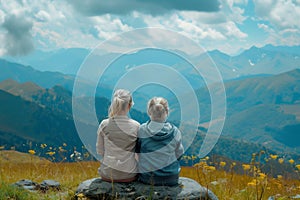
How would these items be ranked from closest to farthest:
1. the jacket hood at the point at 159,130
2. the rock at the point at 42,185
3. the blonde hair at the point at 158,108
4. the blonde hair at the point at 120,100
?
1. the blonde hair at the point at 120,100
2. the blonde hair at the point at 158,108
3. the jacket hood at the point at 159,130
4. the rock at the point at 42,185

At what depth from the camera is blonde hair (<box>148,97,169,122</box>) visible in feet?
20.1

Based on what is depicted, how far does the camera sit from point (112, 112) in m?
6.32

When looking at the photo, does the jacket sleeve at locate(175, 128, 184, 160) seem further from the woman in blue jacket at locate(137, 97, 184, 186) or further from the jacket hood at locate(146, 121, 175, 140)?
the jacket hood at locate(146, 121, 175, 140)

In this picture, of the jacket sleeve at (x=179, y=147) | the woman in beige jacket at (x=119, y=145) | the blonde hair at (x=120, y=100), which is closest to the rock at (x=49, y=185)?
the woman in beige jacket at (x=119, y=145)

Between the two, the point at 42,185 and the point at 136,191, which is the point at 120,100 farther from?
the point at 42,185

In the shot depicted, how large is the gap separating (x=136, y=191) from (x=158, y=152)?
0.84 metres

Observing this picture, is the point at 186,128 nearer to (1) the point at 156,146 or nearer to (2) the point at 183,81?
(1) the point at 156,146

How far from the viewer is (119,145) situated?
649 cm

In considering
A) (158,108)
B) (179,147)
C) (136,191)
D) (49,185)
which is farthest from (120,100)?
(49,185)

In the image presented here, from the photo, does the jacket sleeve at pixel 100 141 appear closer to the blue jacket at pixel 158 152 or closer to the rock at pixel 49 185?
the blue jacket at pixel 158 152

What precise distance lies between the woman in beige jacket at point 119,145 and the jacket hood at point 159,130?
0.31 metres

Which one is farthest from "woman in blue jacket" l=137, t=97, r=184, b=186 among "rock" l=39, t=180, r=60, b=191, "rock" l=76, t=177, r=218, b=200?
"rock" l=39, t=180, r=60, b=191

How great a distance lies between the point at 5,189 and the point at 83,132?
1.63 metres

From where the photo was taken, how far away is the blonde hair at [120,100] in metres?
6.00
